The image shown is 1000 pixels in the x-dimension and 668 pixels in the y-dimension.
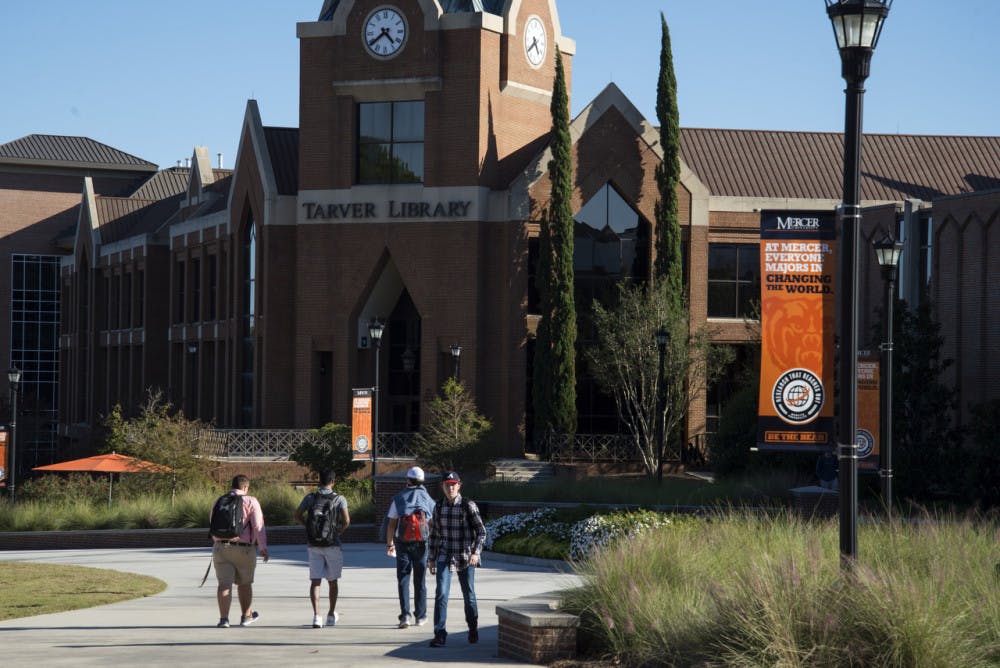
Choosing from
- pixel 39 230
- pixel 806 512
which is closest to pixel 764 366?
pixel 806 512

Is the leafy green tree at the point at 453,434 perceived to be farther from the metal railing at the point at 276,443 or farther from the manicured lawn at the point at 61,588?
the manicured lawn at the point at 61,588

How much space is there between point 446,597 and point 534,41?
4038 centimetres

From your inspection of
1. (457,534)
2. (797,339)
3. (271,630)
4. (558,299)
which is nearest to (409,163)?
(558,299)

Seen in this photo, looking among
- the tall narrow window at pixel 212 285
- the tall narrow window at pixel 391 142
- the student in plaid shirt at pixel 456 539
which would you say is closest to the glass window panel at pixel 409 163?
the tall narrow window at pixel 391 142

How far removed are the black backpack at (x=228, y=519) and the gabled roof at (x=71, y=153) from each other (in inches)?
3135

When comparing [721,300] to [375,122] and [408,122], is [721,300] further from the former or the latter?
[375,122]

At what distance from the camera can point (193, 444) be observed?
1558 inches

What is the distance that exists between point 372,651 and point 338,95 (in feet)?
130

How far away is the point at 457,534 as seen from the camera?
15172mm

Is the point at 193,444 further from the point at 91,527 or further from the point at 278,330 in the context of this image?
the point at 278,330

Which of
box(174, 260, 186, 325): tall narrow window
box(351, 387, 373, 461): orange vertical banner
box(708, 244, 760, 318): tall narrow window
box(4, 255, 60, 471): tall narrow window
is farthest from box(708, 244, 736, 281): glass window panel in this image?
box(4, 255, 60, 471): tall narrow window

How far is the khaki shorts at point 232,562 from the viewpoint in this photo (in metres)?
15.9

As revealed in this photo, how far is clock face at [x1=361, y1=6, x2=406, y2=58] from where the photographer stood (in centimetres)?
5109

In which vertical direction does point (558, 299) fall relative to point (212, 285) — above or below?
below
